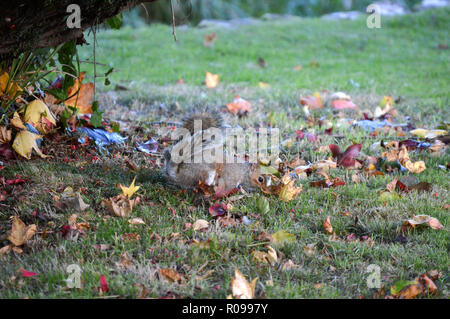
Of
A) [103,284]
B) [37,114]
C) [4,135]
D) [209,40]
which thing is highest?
[209,40]

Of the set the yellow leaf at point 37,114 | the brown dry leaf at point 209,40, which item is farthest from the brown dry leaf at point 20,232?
the brown dry leaf at point 209,40

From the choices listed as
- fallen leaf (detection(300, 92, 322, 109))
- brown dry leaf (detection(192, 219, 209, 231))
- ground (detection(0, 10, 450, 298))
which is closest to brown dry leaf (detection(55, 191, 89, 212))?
ground (detection(0, 10, 450, 298))

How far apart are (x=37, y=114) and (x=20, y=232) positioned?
1.05m

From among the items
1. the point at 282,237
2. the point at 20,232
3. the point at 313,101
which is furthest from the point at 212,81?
the point at 20,232

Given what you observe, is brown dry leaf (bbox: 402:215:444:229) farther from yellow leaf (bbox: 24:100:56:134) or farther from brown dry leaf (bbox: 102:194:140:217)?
yellow leaf (bbox: 24:100:56:134)

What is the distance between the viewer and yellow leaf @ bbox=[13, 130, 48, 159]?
305cm

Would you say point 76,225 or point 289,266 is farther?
point 76,225

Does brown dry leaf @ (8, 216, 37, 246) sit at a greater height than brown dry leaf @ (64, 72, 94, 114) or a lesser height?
lesser

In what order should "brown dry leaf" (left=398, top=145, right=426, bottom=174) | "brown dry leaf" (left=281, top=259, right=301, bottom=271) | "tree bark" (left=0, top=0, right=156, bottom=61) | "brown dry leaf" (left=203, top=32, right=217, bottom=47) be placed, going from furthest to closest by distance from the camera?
"brown dry leaf" (left=203, top=32, right=217, bottom=47), "brown dry leaf" (left=398, top=145, right=426, bottom=174), "tree bark" (left=0, top=0, right=156, bottom=61), "brown dry leaf" (left=281, top=259, right=301, bottom=271)

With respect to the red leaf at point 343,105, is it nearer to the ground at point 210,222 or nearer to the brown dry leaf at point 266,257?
the ground at point 210,222

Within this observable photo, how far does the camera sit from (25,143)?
121 inches

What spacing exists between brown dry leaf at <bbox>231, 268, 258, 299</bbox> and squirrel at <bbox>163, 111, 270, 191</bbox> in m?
0.93

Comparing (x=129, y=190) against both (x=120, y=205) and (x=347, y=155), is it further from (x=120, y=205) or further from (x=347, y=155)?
(x=347, y=155)
